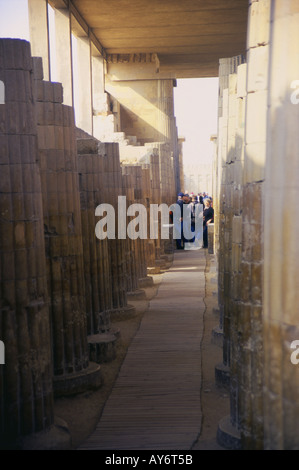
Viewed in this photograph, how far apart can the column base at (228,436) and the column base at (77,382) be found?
207 centimetres

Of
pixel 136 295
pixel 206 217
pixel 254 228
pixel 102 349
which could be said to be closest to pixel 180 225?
pixel 206 217

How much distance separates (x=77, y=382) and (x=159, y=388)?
2.96ft

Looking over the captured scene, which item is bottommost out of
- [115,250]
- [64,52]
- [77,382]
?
[77,382]

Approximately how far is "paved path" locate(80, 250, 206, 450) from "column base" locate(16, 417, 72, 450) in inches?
8.1

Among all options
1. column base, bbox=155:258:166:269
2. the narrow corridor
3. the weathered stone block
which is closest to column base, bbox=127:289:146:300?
the narrow corridor

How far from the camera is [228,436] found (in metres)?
4.43

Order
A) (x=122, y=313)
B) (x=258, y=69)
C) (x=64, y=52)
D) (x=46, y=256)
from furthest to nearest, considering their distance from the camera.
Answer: (x=64, y=52) < (x=122, y=313) < (x=46, y=256) < (x=258, y=69)

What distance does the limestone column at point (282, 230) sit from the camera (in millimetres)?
3043

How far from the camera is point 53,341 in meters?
6.14

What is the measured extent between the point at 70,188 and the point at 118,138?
13001mm

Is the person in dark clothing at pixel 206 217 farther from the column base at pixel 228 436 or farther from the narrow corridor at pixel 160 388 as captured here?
the column base at pixel 228 436

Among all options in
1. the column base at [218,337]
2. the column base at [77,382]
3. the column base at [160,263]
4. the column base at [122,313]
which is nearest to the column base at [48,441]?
the column base at [77,382]

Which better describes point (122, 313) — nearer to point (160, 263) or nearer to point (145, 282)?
point (145, 282)

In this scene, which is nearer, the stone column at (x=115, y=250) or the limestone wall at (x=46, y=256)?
the limestone wall at (x=46, y=256)
